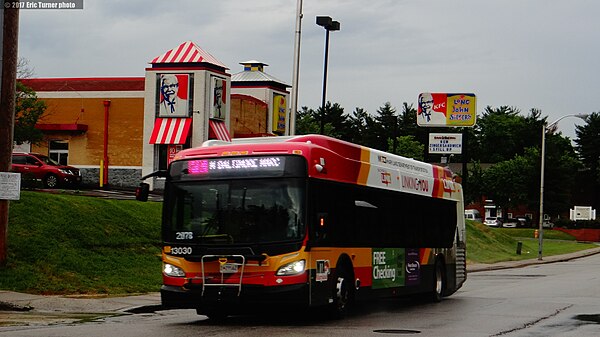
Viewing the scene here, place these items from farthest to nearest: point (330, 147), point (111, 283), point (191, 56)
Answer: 1. point (191, 56)
2. point (111, 283)
3. point (330, 147)

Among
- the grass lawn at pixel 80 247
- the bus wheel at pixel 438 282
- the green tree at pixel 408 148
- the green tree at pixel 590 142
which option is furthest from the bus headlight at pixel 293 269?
the green tree at pixel 590 142

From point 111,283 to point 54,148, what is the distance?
36.1 meters

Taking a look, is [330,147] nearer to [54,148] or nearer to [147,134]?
[147,134]

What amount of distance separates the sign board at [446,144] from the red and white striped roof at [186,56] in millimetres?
15515

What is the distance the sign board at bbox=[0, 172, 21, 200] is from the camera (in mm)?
21344

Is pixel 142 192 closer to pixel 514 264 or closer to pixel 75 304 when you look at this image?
pixel 75 304

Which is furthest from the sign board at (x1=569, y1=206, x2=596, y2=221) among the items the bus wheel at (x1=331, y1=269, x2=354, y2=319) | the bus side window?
the bus side window

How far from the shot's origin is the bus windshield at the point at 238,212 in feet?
52.5

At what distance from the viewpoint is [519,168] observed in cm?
11338

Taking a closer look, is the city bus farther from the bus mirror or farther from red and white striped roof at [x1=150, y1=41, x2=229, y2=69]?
red and white striped roof at [x1=150, y1=41, x2=229, y2=69]

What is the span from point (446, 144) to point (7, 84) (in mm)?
44165

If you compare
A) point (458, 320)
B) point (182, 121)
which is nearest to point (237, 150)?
point (458, 320)

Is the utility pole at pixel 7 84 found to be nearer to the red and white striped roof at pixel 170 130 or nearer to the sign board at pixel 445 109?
the red and white striped roof at pixel 170 130

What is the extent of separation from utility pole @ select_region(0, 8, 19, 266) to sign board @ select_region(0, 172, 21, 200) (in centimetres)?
27
